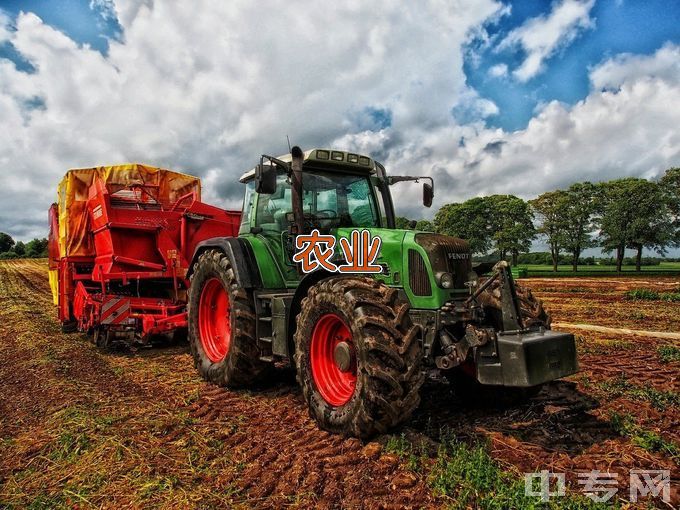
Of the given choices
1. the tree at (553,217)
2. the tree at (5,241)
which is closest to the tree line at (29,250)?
the tree at (5,241)

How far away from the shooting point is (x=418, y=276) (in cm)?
441

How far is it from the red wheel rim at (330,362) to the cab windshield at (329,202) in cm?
138

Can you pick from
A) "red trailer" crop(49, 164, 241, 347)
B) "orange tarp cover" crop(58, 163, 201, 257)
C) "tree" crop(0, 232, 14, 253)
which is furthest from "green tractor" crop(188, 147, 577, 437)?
"tree" crop(0, 232, 14, 253)

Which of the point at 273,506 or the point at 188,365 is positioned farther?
Answer: the point at 188,365

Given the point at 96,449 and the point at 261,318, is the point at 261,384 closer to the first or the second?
the point at 261,318

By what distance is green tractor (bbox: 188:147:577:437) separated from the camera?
379 cm

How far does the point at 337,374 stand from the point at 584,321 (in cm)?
820

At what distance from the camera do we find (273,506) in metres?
3.13

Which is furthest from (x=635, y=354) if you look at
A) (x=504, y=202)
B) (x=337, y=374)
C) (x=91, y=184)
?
(x=504, y=202)

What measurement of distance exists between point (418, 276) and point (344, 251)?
894mm

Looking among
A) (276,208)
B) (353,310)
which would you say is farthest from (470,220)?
(353,310)

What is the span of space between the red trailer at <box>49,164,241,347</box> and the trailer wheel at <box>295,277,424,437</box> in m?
4.10

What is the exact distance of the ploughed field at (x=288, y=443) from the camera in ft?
10.8

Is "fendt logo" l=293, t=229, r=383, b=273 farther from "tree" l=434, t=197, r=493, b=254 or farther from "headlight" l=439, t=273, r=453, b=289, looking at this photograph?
"tree" l=434, t=197, r=493, b=254
